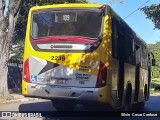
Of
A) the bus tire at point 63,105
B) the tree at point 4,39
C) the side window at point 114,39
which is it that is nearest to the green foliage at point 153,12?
the tree at point 4,39

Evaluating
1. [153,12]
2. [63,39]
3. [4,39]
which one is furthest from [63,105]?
[153,12]

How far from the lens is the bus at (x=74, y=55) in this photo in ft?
31.9

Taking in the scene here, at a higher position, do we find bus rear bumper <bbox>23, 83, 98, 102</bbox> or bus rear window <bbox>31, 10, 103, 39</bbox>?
bus rear window <bbox>31, 10, 103, 39</bbox>

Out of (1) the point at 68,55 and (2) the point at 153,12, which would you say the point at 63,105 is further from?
(2) the point at 153,12

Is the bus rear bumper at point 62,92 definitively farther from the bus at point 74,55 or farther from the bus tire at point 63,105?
the bus tire at point 63,105

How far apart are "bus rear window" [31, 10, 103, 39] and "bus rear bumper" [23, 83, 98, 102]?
1.55 m

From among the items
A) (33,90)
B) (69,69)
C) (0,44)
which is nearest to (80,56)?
(69,69)

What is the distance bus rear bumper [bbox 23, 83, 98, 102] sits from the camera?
960cm

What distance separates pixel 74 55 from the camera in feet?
32.7

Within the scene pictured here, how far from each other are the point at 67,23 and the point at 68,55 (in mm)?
1001

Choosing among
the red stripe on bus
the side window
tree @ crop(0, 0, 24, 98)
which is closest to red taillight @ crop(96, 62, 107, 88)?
the side window

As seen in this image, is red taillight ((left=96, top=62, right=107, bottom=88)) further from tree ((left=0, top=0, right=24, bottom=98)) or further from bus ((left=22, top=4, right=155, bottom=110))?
tree ((left=0, top=0, right=24, bottom=98))

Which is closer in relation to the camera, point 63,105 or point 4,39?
point 63,105

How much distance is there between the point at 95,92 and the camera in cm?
956
